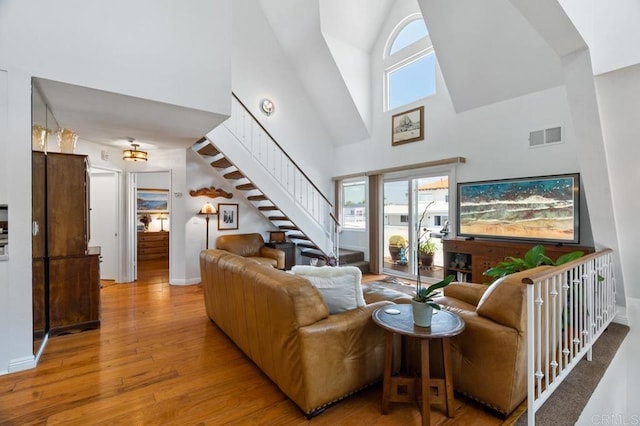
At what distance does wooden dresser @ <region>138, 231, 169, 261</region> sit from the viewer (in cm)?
827

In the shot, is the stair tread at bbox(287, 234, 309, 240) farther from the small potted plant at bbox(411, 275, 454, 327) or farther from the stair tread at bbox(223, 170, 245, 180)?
the small potted plant at bbox(411, 275, 454, 327)

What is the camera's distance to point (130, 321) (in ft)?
12.1

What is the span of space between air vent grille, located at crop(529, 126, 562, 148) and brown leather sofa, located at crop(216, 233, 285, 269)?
4515 mm

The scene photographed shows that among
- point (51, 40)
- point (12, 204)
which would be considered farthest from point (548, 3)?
point (12, 204)

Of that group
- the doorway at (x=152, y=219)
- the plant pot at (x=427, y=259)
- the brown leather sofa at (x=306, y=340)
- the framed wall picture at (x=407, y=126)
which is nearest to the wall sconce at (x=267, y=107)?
the framed wall picture at (x=407, y=126)

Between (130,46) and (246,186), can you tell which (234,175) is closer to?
(246,186)

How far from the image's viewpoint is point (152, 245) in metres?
8.42

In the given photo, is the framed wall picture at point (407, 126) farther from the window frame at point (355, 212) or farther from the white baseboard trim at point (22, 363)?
the white baseboard trim at point (22, 363)

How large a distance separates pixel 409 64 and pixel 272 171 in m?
3.63

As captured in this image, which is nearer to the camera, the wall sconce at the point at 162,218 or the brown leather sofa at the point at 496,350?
the brown leather sofa at the point at 496,350

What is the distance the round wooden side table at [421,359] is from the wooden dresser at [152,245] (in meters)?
8.08

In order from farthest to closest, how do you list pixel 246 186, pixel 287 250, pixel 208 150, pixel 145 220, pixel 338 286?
pixel 145 220
pixel 287 250
pixel 246 186
pixel 208 150
pixel 338 286

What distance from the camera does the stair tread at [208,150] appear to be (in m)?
4.98

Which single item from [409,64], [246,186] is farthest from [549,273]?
[409,64]
